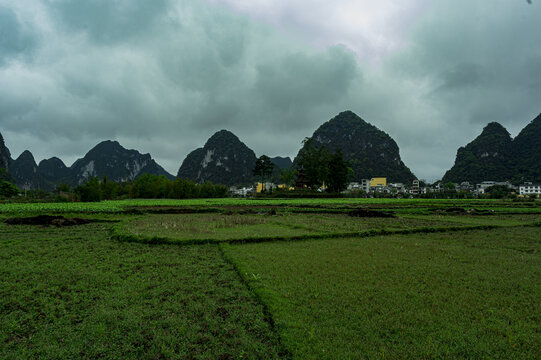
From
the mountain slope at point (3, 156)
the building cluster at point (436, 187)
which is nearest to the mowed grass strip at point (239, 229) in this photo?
the building cluster at point (436, 187)

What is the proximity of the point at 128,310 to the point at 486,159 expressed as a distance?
144m

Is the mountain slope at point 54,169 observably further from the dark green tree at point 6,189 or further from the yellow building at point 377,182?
the yellow building at point 377,182

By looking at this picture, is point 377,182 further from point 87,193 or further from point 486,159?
point 87,193

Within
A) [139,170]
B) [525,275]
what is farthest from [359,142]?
[525,275]

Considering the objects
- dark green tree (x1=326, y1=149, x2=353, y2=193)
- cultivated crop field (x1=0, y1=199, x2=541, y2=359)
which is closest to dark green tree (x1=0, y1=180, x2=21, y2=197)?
cultivated crop field (x1=0, y1=199, x2=541, y2=359)

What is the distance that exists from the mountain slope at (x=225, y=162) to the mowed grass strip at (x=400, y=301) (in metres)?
134

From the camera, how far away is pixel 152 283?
17.6 feet

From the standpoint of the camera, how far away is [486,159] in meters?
114

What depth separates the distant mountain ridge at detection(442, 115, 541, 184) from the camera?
10181cm

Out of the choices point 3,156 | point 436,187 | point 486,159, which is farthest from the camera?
point 486,159

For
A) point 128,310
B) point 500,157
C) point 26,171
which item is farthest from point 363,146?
point 26,171

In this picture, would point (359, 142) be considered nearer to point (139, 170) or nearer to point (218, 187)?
point (218, 187)

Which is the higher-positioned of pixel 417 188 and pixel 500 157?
pixel 500 157

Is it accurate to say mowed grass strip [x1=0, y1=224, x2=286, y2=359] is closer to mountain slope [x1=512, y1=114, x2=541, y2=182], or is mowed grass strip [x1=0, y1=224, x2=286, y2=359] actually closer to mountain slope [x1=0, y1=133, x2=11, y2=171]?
mountain slope [x1=0, y1=133, x2=11, y2=171]
